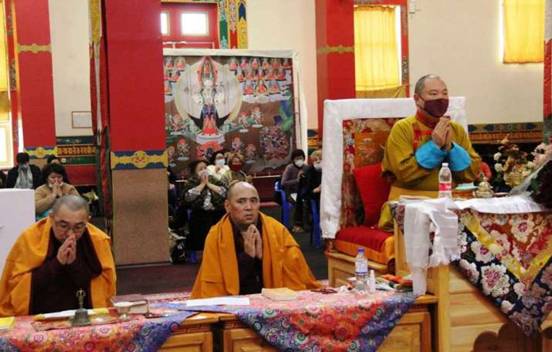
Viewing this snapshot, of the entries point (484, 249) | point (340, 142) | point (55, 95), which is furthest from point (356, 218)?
point (55, 95)

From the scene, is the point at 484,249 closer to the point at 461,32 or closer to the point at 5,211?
the point at 5,211

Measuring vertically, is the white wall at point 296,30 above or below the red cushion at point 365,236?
above

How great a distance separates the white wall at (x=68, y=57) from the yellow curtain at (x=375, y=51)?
4.68m

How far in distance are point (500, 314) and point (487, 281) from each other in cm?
20

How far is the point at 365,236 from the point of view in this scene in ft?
17.5

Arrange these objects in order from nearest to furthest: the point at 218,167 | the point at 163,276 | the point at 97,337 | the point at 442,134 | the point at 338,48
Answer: the point at 97,337, the point at 442,134, the point at 163,276, the point at 218,167, the point at 338,48

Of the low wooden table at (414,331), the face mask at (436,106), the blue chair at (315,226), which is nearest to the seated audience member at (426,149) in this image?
the face mask at (436,106)

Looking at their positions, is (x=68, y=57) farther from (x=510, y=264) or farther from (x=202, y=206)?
(x=510, y=264)

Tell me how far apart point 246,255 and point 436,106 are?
1.66 m

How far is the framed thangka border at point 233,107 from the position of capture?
12.8 meters

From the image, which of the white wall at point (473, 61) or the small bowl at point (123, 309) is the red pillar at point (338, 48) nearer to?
the white wall at point (473, 61)

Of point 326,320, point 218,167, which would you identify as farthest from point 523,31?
point 326,320

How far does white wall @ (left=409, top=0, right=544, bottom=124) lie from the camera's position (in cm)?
1477

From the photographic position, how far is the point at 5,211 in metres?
5.38
